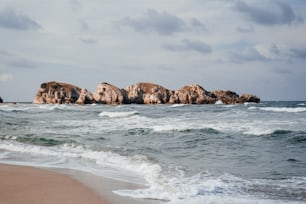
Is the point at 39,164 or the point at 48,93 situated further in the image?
the point at 48,93

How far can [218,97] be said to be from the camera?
10106cm

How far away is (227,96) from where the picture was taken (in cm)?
10219

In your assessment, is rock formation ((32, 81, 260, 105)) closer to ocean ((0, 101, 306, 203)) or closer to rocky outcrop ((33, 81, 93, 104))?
rocky outcrop ((33, 81, 93, 104))

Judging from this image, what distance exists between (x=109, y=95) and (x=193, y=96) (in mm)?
22572

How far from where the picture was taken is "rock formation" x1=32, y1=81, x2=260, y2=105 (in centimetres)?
9600

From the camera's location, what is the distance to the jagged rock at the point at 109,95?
95250mm

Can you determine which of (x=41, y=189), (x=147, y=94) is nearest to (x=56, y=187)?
(x=41, y=189)

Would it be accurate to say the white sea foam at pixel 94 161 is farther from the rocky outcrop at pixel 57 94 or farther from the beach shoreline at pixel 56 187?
the rocky outcrop at pixel 57 94

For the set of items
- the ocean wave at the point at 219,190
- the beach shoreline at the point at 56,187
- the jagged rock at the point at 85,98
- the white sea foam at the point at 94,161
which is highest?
the jagged rock at the point at 85,98

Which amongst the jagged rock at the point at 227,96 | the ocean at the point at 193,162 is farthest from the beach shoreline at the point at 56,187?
the jagged rock at the point at 227,96

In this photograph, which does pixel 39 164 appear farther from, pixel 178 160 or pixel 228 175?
pixel 228 175

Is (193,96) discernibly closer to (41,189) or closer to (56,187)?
(56,187)

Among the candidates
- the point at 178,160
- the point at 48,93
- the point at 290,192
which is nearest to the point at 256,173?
the point at 290,192

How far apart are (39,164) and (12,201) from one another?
177 inches
